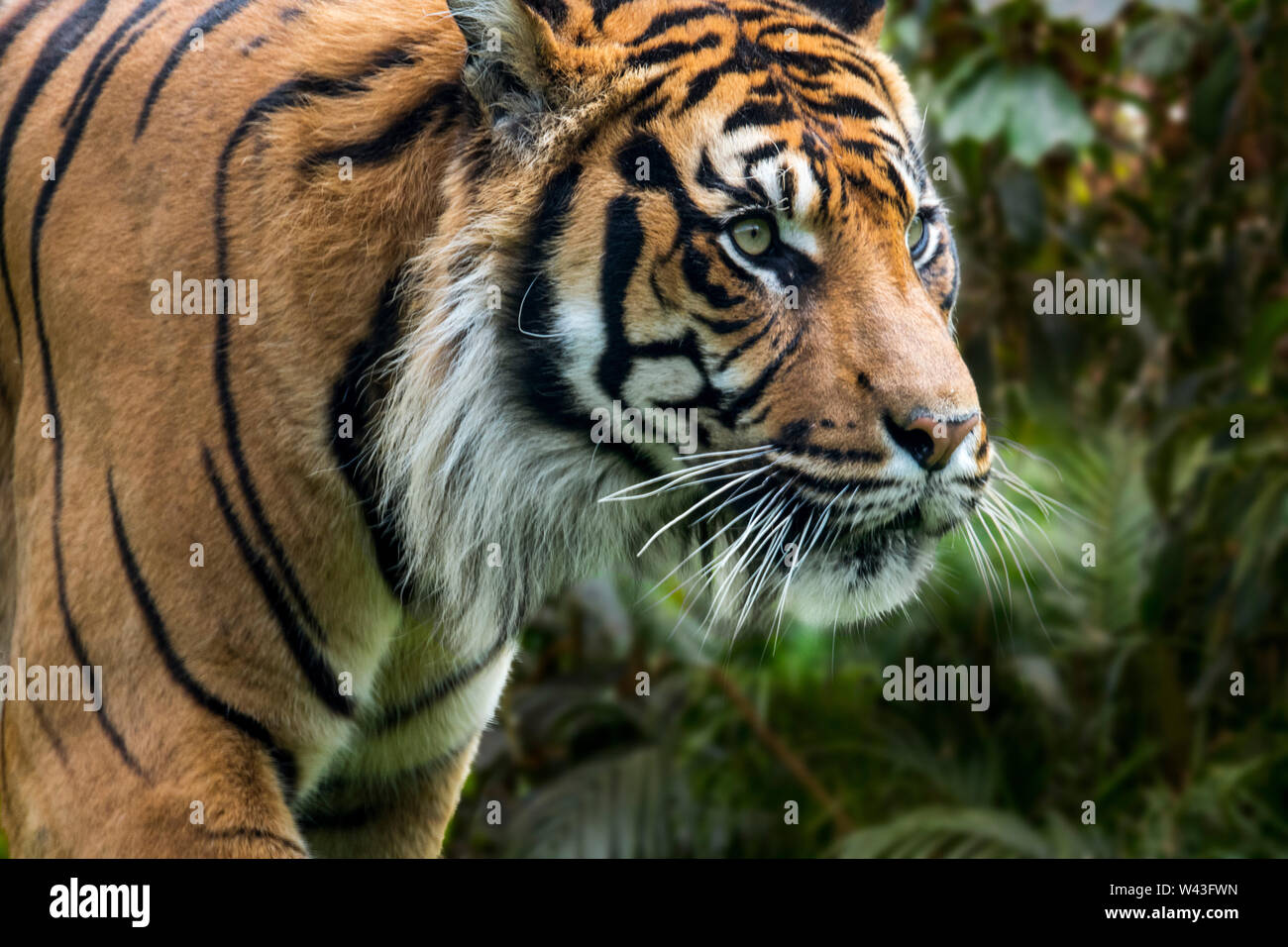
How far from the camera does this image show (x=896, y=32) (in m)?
4.75

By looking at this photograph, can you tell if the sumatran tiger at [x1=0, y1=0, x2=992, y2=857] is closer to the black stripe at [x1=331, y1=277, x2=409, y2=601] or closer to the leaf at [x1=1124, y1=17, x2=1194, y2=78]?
the black stripe at [x1=331, y1=277, x2=409, y2=601]

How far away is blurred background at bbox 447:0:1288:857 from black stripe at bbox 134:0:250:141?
8.53 feet

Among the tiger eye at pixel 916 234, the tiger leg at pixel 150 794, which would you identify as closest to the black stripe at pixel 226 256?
the tiger leg at pixel 150 794

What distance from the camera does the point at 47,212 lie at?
2.36 metres

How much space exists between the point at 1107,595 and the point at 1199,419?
2.46 feet

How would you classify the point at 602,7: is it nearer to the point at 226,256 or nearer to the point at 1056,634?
the point at 226,256

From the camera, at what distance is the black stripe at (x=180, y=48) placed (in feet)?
7.66

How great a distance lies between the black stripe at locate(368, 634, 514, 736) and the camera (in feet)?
8.59

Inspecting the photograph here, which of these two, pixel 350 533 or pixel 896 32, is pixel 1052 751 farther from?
pixel 350 533

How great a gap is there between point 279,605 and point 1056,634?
3.61m

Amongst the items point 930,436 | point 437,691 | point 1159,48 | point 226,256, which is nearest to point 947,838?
point 437,691

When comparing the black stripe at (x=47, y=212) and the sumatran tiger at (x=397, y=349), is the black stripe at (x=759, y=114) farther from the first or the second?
the black stripe at (x=47, y=212)

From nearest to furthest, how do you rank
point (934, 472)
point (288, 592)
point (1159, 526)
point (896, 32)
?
1. point (934, 472)
2. point (288, 592)
3. point (896, 32)
4. point (1159, 526)
